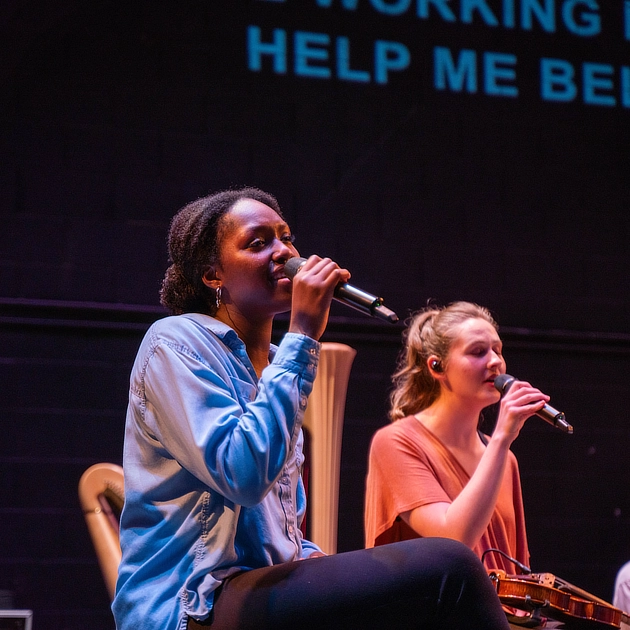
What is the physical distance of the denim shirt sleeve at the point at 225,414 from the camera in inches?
52.0

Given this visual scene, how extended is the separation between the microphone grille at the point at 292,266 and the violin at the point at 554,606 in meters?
0.94

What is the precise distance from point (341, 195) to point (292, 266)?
253 cm

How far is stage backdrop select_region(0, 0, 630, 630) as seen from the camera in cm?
360

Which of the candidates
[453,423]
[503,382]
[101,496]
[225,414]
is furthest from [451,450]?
[225,414]

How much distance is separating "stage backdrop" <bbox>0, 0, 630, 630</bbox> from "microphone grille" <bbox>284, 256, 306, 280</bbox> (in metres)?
2.20

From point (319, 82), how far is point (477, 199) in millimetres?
944

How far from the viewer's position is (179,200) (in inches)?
151

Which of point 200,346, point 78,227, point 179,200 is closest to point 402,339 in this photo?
point 179,200

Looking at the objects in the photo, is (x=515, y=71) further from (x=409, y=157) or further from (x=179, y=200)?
(x=179, y=200)

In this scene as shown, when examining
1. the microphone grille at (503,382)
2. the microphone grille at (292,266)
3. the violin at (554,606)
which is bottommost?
the violin at (554,606)

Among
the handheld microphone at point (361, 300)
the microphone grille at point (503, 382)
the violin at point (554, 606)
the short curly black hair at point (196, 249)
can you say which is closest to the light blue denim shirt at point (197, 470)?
the handheld microphone at point (361, 300)

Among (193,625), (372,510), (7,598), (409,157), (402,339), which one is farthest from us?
(409,157)

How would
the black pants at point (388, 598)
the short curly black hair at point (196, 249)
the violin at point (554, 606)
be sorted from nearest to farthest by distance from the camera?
the black pants at point (388, 598) → the short curly black hair at point (196, 249) → the violin at point (554, 606)

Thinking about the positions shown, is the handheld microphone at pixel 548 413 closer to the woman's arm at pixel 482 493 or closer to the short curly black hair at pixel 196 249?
the woman's arm at pixel 482 493
